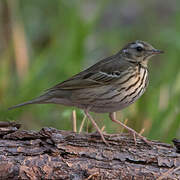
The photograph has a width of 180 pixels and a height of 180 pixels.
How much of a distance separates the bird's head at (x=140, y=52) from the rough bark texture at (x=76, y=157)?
1158 millimetres

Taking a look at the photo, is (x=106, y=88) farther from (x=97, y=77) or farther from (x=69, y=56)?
(x=69, y=56)

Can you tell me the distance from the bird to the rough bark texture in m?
0.41

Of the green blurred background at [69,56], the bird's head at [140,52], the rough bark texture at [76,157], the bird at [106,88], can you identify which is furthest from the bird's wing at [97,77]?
the rough bark texture at [76,157]

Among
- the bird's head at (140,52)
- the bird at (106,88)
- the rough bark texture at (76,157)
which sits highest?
the bird's head at (140,52)

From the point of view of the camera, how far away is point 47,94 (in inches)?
189

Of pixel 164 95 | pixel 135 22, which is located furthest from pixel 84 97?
pixel 135 22

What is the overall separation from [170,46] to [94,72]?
3.12m

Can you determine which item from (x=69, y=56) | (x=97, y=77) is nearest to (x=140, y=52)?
(x=97, y=77)

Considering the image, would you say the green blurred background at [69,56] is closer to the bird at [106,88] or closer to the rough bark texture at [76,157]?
the bird at [106,88]

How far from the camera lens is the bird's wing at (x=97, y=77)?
482cm

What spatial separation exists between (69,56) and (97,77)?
2.42 metres

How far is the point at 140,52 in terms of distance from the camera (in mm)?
5070

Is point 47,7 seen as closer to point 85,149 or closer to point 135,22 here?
point 135,22

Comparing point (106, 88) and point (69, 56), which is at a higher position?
point (69, 56)
